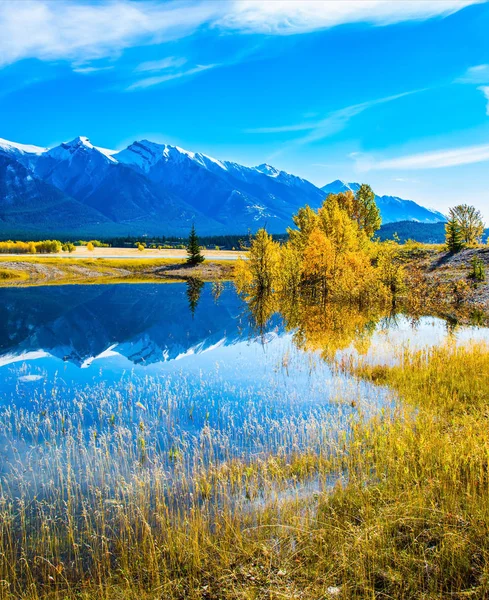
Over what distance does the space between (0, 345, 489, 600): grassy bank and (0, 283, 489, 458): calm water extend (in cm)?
125

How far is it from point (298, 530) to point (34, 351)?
24.7m

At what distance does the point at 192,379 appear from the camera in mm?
19688

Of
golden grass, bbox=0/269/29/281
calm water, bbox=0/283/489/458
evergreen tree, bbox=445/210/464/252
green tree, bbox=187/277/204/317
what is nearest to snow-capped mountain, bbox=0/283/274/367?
calm water, bbox=0/283/489/458

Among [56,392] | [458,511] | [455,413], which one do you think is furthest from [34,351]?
[458,511]

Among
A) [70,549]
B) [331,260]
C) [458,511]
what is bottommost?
[70,549]

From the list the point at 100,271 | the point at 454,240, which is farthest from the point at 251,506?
the point at 100,271

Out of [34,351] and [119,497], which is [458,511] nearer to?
[119,497]

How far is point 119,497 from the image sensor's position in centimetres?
925

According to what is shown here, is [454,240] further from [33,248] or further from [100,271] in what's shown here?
[33,248]

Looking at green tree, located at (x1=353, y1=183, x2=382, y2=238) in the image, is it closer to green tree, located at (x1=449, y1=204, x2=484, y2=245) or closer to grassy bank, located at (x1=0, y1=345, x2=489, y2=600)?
green tree, located at (x1=449, y1=204, x2=484, y2=245)

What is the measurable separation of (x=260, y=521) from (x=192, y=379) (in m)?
11.9

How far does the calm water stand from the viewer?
43.6 feet

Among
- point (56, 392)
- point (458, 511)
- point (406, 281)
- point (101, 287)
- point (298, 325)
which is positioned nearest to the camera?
point (458, 511)

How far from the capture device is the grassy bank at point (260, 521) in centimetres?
625
